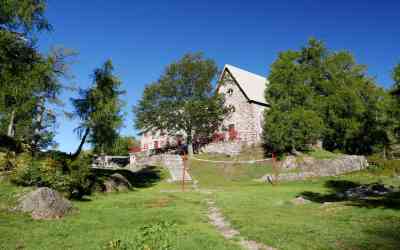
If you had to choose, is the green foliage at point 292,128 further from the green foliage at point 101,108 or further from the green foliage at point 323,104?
the green foliage at point 101,108

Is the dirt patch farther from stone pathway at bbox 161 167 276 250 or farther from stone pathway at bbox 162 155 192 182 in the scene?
stone pathway at bbox 162 155 192 182

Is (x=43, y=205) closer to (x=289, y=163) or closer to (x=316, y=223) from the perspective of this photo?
(x=316, y=223)

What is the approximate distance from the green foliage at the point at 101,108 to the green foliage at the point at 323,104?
675 inches

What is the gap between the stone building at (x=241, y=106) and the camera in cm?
4191

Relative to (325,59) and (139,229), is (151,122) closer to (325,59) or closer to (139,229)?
(325,59)

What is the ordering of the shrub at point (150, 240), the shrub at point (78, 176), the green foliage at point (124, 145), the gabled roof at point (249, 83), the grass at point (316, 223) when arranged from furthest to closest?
the green foliage at point (124, 145) < the gabled roof at point (249, 83) < the shrub at point (78, 176) < the grass at point (316, 223) < the shrub at point (150, 240)

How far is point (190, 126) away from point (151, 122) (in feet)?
17.5

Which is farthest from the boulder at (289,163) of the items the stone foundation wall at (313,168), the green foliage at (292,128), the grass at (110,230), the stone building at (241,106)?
the grass at (110,230)

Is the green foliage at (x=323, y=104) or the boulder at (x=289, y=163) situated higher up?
the green foliage at (x=323, y=104)

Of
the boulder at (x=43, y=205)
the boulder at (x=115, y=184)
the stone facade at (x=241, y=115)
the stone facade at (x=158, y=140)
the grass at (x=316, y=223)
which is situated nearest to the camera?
the grass at (x=316, y=223)

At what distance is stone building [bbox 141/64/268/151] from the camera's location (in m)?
41.9

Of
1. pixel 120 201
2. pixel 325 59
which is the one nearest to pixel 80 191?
pixel 120 201

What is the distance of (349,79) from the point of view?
41.2 m

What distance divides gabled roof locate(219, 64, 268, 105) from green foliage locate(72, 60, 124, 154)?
18995 mm
